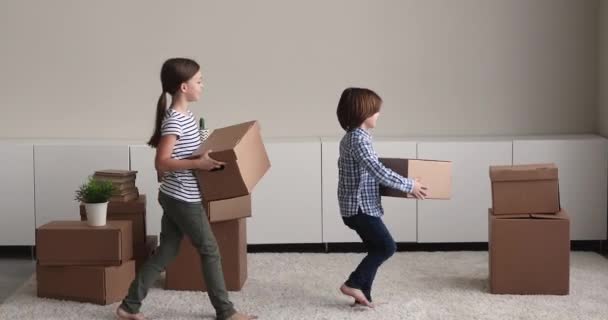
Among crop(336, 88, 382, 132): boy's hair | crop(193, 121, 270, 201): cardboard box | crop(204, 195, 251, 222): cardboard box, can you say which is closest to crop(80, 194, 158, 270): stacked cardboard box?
crop(204, 195, 251, 222): cardboard box

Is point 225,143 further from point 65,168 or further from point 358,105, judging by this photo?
point 65,168

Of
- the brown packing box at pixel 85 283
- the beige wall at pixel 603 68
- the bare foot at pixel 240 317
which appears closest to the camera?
the bare foot at pixel 240 317

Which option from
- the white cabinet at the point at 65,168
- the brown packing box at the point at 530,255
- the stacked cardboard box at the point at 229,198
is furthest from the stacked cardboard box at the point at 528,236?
the white cabinet at the point at 65,168

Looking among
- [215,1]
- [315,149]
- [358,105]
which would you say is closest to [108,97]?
[215,1]

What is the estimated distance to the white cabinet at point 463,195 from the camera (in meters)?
5.61

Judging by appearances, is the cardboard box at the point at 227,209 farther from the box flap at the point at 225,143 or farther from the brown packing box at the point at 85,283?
the box flap at the point at 225,143

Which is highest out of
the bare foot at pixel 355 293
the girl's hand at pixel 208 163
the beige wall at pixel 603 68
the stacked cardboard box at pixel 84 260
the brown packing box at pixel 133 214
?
the beige wall at pixel 603 68

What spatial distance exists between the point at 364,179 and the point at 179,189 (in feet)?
2.63

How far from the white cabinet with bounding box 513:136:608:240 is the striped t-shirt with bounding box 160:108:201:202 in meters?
2.23

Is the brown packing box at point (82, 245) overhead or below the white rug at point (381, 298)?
overhead

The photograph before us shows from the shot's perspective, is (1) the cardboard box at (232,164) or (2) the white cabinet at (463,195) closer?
(1) the cardboard box at (232,164)

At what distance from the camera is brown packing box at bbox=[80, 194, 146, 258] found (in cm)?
491

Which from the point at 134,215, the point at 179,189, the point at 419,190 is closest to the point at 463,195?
the point at 419,190

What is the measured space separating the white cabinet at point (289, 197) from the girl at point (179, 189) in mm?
1434
